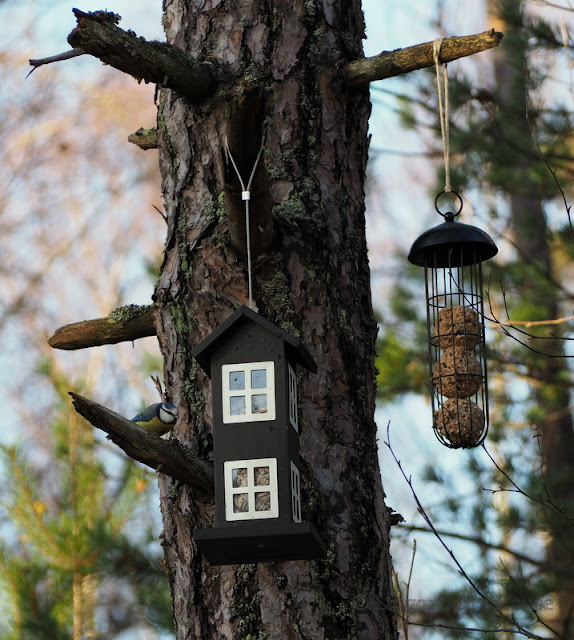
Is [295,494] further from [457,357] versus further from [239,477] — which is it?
[457,357]

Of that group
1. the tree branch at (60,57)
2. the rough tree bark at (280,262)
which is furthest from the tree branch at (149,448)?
the tree branch at (60,57)

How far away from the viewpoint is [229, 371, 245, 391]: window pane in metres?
2.21

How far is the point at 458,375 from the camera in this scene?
3.07 metres

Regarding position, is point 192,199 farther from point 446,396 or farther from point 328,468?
point 446,396

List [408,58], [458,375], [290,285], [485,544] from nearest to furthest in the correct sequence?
[290,285]
[408,58]
[458,375]
[485,544]

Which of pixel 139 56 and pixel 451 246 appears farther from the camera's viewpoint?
pixel 451 246

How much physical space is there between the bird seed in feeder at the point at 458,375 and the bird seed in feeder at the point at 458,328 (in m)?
0.03

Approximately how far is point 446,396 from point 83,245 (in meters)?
7.61

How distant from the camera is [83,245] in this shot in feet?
33.4

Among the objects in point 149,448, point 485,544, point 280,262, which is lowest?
point 485,544

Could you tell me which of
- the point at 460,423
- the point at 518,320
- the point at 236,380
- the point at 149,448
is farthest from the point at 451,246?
the point at 518,320

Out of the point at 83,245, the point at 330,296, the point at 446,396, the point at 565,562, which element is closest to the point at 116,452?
the point at 565,562

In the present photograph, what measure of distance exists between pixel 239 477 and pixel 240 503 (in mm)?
58

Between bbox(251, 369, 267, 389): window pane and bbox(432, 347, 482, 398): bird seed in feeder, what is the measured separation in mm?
1048
